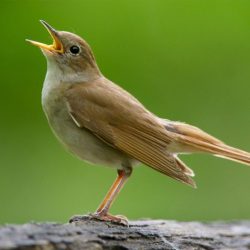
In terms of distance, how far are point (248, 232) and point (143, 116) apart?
1388 millimetres

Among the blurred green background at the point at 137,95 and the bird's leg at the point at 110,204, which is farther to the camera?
the blurred green background at the point at 137,95

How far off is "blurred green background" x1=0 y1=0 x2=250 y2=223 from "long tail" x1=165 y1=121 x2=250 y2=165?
5.41 ft

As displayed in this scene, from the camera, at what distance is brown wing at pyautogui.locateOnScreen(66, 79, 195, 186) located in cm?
807

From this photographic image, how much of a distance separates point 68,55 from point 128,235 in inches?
82.3

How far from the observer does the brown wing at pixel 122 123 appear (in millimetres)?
8070

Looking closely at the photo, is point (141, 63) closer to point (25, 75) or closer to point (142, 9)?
point (142, 9)

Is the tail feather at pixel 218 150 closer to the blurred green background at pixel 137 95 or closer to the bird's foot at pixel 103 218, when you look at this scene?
the bird's foot at pixel 103 218

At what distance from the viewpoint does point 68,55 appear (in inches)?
Result: 340

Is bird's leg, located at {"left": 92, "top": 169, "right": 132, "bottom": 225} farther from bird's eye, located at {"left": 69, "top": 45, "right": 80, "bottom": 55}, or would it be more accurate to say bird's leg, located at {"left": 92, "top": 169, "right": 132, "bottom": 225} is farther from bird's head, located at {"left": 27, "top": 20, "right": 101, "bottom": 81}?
bird's eye, located at {"left": 69, "top": 45, "right": 80, "bottom": 55}

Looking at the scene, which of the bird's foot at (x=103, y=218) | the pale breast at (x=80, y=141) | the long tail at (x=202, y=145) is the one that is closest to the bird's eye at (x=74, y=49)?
the pale breast at (x=80, y=141)

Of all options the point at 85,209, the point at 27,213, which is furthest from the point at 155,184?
the point at 27,213

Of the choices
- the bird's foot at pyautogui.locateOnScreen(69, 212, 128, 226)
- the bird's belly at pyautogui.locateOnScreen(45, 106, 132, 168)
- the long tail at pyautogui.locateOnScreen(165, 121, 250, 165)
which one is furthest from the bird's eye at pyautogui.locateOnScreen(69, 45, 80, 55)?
the bird's foot at pyautogui.locateOnScreen(69, 212, 128, 226)

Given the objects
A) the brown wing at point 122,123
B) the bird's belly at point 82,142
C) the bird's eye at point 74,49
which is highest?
the bird's eye at point 74,49

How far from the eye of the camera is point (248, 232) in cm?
852
